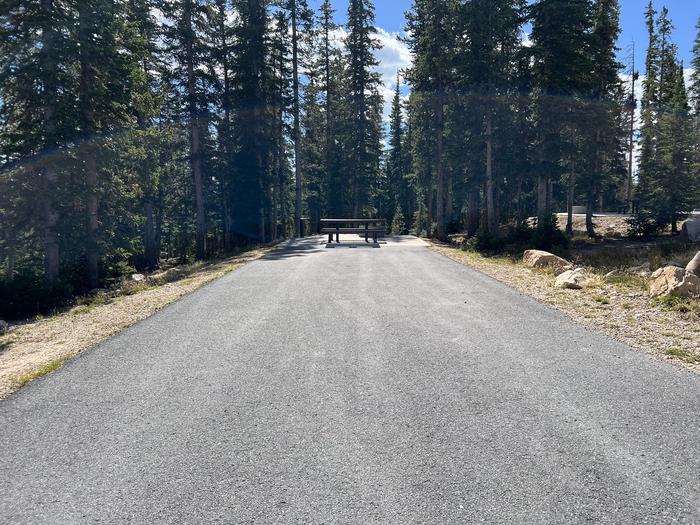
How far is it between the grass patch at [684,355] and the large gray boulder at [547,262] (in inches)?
248

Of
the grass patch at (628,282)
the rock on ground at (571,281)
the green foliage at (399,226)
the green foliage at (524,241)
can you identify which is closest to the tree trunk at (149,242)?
the green foliage at (524,241)

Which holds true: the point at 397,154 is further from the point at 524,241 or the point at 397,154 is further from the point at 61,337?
the point at 61,337

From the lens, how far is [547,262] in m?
12.8

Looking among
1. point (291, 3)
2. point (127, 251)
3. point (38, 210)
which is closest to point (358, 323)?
point (38, 210)

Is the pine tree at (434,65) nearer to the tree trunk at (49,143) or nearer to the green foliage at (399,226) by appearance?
the green foliage at (399,226)

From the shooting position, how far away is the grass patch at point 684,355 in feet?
17.1

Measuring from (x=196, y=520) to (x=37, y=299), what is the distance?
510 inches

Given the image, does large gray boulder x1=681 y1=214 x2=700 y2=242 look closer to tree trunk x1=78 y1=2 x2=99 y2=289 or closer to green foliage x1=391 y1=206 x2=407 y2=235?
green foliage x1=391 y1=206 x2=407 y2=235

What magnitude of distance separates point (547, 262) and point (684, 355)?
7708 millimetres

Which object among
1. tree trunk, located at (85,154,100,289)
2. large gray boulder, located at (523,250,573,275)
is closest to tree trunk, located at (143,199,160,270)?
tree trunk, located at (85,154,100,289)

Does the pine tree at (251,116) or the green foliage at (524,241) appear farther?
the pine tree at (251,116)

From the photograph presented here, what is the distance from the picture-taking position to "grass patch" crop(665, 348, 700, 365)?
5219mm

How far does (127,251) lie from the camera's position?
18453 millimetres

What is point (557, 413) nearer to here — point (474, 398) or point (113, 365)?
point (474, 398)
